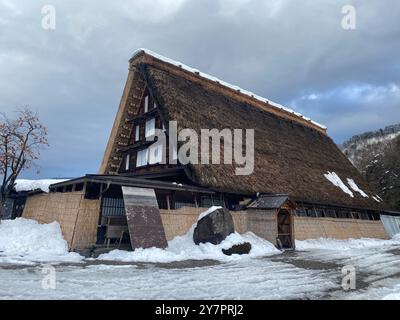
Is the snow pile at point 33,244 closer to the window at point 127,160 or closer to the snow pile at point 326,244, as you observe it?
the window at point 127,160

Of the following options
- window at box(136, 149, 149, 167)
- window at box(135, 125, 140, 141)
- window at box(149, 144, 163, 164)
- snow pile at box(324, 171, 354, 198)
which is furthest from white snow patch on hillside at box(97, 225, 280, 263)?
snow pile at box(324, 171, 354, 198)

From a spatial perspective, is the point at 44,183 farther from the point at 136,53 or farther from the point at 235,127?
the point at 235,127

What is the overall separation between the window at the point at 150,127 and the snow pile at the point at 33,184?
635 centimetres

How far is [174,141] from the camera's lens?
16156 mm

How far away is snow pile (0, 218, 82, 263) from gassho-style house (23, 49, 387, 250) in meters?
0.42

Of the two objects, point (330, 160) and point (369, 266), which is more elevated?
point (330, 160)

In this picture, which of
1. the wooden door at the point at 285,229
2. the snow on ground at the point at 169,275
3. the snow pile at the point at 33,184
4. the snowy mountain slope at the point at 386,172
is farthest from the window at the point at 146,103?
the snowy mountain slope at the point at 386,172

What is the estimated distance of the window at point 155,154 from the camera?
717 inches

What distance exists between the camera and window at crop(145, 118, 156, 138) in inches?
760

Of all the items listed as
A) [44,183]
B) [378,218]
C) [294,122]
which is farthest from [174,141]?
[378,218]

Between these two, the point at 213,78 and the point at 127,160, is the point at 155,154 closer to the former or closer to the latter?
the point at 127,160

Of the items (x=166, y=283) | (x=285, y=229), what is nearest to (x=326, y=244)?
(x=285, y=229)

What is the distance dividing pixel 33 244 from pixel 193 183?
23.8 ft

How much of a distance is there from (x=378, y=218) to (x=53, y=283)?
1116 inches
